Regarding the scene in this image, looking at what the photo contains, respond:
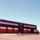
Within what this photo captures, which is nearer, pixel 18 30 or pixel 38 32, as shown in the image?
pixel 18 30

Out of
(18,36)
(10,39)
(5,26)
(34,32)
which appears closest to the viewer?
(10,39)

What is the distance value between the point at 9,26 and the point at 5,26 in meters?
0.08

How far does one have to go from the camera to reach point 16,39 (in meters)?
1.41

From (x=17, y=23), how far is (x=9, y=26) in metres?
0.20

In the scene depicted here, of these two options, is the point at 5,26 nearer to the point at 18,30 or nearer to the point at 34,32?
the point at 18,30

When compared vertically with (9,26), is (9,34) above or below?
below

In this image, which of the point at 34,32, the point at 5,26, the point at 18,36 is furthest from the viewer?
the point at 34,32

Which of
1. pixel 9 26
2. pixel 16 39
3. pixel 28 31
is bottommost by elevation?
pixel 16 39

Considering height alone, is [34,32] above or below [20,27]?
below

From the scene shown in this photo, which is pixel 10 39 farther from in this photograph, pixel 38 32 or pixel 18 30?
pixel 38 32

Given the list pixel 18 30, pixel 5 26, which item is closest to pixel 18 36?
pixel 18 30

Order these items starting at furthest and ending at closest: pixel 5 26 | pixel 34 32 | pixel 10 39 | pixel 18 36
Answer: pixel 34 32 → pixel 5 26 → pixel 18 36 → pixel 10 39

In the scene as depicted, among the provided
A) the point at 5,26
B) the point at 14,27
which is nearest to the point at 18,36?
the point at 14,27

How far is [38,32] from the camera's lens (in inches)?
70.8
